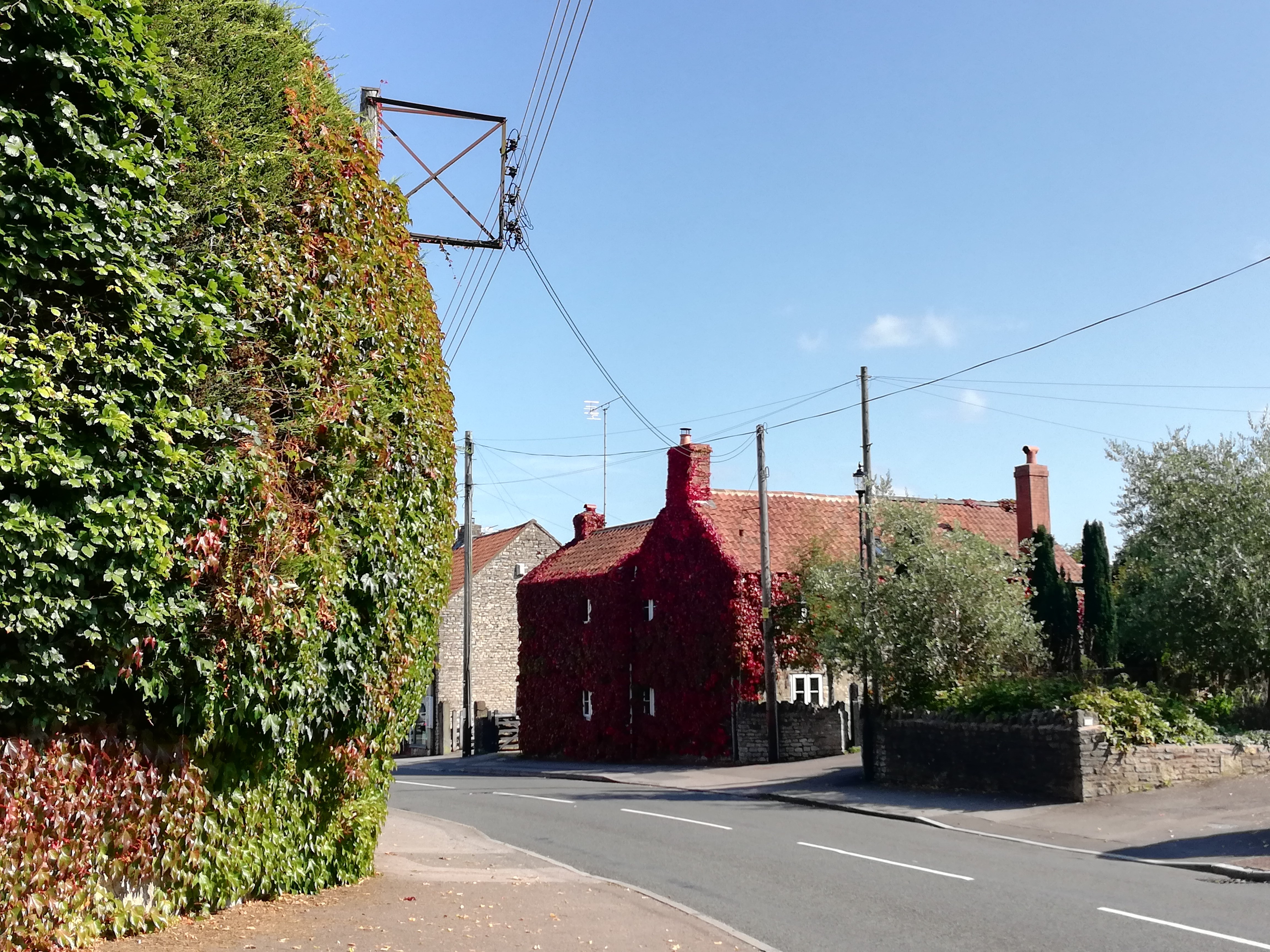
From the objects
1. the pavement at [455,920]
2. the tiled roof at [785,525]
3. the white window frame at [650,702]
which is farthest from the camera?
the white window frame at [650,702]

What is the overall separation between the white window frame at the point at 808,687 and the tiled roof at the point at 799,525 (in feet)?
10.3

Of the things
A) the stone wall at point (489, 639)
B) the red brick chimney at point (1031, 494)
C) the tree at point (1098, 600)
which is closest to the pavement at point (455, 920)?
the tree at point (1098, 600)

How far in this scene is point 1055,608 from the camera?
109 feet

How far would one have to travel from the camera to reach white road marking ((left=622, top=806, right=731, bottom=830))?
1830 cm

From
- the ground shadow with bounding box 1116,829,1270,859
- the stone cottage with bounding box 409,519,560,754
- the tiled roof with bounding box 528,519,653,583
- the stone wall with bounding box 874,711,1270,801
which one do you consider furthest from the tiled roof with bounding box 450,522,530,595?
the ground shadow with bounding box 1116,829,1270,859

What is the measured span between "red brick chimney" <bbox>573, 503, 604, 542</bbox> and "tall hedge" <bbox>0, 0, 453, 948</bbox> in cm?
3267

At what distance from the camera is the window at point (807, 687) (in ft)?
110

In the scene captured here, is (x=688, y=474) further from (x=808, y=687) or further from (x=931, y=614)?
(x=931, y=614)

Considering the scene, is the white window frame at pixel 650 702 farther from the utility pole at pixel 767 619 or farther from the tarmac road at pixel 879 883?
the tarmac road at pixel 879 883

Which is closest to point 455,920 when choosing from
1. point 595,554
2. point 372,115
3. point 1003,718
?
point 372,115

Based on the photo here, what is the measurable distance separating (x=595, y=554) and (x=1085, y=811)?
24346 millimetres

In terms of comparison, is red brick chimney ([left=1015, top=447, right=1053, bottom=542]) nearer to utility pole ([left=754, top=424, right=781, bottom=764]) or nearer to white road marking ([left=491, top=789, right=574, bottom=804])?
utility pole ([left=754, top=424, right=781, bottom=764])

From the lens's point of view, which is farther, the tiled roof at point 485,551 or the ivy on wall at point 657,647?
the tiled roof at point 485,551

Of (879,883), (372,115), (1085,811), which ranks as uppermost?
(372,115)
